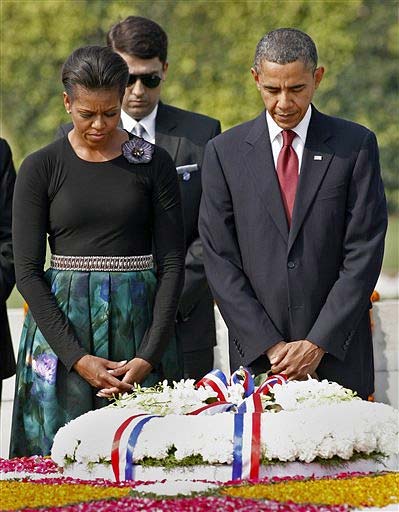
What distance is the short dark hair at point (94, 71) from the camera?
17.2ft

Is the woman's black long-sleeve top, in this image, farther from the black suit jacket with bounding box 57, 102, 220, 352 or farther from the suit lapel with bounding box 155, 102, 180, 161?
the suit lapel with bounding box 155, 102, 180, 161

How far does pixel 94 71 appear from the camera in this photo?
526 cm

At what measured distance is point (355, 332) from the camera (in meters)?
5.42

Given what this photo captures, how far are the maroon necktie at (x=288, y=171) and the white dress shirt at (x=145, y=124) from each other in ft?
3.88

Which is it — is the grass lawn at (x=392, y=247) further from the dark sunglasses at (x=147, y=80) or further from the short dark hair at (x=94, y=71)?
the short dark hair at (x=94, y=71)

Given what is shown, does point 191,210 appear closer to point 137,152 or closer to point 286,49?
point 137,152

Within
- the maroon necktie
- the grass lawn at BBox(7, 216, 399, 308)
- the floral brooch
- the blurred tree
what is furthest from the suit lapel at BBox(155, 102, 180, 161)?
the grass lawn at BBox(7, 216, 399, 308)

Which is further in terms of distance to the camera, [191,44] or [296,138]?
[191,44]

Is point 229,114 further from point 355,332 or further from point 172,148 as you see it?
point 355,332

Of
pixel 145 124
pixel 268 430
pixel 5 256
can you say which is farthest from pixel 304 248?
pixel 5 256

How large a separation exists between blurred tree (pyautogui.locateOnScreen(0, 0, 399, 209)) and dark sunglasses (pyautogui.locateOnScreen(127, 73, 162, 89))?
703 centimetres

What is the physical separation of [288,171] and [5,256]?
5.11ft

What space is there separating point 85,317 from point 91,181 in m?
0.56

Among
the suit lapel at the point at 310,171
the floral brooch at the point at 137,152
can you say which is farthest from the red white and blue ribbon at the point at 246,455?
the floral brooch at the point at 137,152
